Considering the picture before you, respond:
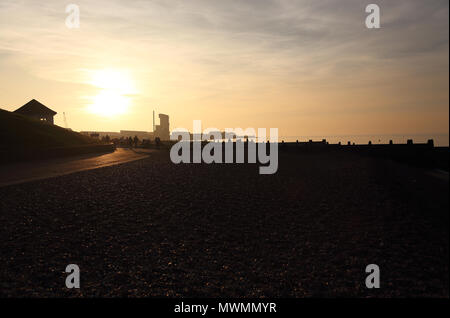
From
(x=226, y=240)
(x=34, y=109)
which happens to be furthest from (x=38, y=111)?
(x=226, y=240)

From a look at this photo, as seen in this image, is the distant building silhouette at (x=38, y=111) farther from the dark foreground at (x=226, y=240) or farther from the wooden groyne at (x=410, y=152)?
the dark foreground at (x=226, y=240)

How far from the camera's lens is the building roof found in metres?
51.2

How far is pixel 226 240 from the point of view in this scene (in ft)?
24.9

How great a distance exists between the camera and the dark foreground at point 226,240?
5.66m

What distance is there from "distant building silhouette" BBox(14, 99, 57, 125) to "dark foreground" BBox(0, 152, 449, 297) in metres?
44.7

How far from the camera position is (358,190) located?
41.1 feet

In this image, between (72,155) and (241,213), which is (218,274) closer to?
(241,213)

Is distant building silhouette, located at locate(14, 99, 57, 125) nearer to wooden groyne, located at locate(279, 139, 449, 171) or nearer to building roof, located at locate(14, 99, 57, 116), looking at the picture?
building roof, located at locate(14, 99, 57, 116)

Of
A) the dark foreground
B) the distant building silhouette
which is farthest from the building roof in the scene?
the dark foreground

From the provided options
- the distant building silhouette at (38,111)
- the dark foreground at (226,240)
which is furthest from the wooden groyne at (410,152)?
the distant building silhouette at (38,111)

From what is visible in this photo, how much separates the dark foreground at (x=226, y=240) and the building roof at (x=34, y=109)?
44.8 meters

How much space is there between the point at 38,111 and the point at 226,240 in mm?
53208

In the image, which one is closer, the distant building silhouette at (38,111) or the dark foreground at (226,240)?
the dark foreground at (226,240)
